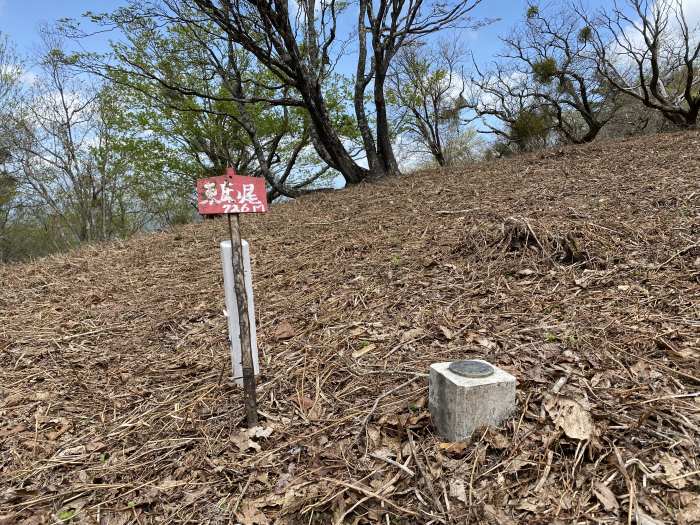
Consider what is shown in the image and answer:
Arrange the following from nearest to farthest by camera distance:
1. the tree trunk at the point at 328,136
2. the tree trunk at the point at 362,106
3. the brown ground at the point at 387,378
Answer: the brown ground at the point at 387,378
the tree trunk at the point at 328,136
the tree trunk at the point at 362,106

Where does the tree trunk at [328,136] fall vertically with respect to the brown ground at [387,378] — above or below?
above

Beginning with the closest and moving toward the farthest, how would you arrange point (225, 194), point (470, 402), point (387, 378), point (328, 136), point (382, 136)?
point (470, 402)
point (225, 194)
point (387, 378)
point (328, 136)
point (382, 136)

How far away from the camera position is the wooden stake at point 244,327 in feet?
6.10

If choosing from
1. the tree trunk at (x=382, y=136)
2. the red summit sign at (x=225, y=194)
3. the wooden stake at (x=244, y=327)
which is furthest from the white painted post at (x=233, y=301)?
the tree trunk at (x=382, y=136)

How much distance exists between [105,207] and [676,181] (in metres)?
21.1

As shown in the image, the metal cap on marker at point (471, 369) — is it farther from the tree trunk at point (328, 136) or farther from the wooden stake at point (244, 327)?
the tree trunk at point (328, 136)

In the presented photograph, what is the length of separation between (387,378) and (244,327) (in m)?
0.75

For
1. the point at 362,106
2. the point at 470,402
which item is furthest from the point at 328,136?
the point at 470,402

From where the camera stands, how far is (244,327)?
188 cm

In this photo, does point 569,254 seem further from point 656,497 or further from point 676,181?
point 676,181

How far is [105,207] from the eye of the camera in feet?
62.1

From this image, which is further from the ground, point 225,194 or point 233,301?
point 225,194

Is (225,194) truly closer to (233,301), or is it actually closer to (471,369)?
(233,301)

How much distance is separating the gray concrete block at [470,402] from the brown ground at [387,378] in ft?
0.17
